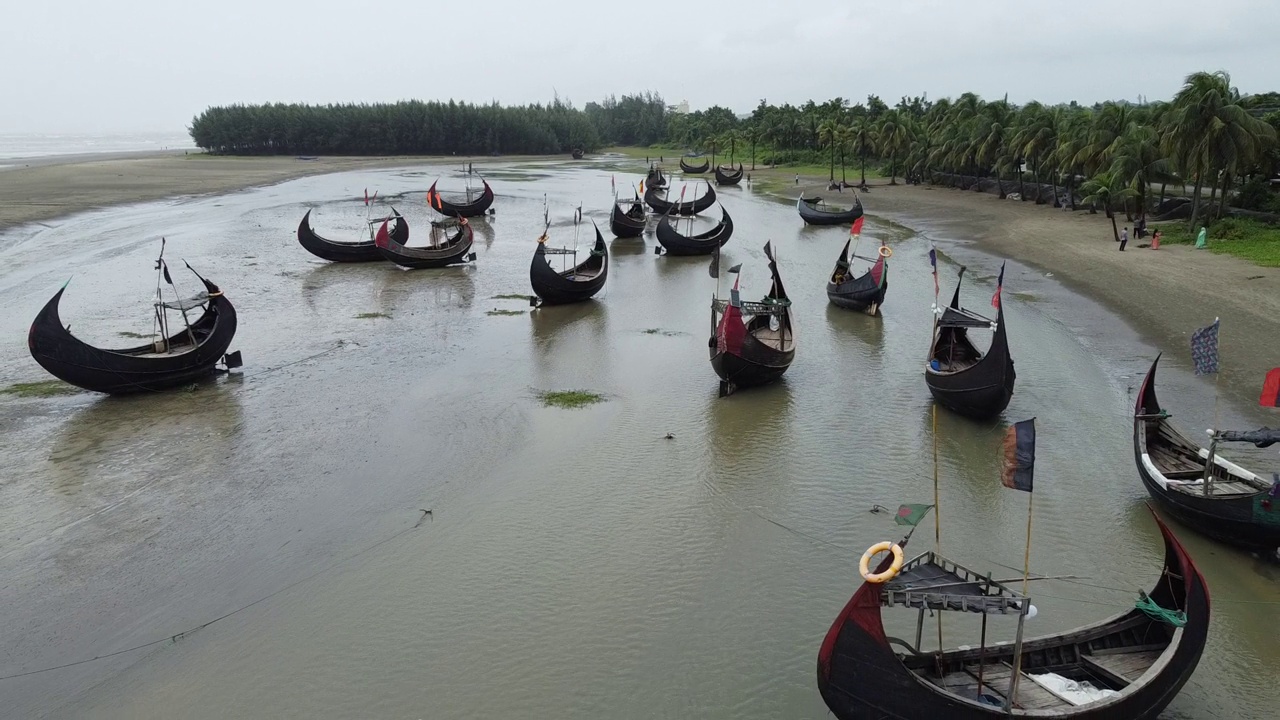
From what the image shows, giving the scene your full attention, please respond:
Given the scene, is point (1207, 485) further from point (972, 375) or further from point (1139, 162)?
point (1139, 162)

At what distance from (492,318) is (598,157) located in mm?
74194

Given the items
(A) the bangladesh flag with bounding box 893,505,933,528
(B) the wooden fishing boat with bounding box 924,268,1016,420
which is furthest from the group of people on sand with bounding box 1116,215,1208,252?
(A) the bangladesh flag with bounding box 893,505,933,528

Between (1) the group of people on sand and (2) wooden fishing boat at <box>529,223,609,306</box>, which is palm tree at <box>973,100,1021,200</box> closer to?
(1) the group of people on sand

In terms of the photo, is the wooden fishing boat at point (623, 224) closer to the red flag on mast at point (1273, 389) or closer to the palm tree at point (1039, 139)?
the palm tree at point (1039, 139)

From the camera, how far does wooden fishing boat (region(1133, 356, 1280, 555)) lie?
30.3 feet

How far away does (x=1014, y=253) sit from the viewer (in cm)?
2812

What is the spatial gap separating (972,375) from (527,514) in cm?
758

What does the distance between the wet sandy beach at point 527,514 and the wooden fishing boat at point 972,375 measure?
41cm

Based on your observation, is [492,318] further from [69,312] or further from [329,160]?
[329,160]

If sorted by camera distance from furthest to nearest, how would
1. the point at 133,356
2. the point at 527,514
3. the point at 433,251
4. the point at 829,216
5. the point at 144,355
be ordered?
the point at 829,216
the point at 433,251
the point at 144,355
the point at 133,356
the point at 527,514

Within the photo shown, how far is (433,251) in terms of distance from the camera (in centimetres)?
2788

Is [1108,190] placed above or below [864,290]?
above

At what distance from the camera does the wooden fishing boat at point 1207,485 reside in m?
9.25

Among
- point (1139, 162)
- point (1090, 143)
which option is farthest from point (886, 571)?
point (1090, 143)
